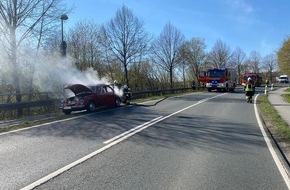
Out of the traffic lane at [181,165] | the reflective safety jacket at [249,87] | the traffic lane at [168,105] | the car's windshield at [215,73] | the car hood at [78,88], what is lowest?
the traffic lane at [181,165]

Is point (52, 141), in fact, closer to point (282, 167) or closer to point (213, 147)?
point (213, 147)

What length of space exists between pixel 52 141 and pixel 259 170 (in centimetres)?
543

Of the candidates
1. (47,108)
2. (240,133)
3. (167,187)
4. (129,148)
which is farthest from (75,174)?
(47,108)

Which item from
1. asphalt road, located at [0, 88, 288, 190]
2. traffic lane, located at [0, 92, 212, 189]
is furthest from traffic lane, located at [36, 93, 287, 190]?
traffic lane, located at [0, 92, 212, 189]

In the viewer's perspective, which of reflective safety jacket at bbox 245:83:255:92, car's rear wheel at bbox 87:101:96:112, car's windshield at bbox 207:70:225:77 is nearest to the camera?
car's rear wheel at bbox 87:101:96:112

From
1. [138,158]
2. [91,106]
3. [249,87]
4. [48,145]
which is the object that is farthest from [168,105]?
[138,158]

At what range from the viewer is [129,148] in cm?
870

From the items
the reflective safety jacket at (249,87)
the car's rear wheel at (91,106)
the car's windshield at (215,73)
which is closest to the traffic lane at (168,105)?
the car's rear wheel at (91,106)

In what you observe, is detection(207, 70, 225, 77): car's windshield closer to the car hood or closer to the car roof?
the car roof

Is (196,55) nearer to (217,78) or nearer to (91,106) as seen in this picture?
(217,78)

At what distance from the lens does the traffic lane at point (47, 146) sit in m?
6.42

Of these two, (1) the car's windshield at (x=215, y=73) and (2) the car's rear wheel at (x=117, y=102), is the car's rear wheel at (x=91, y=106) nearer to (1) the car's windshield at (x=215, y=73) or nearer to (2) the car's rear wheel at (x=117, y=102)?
(2) the car's rear wheel at (x=117, y=102)

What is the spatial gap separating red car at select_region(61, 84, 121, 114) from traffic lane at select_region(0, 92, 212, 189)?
3.66 meters

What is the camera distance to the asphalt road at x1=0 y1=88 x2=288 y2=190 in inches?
231
